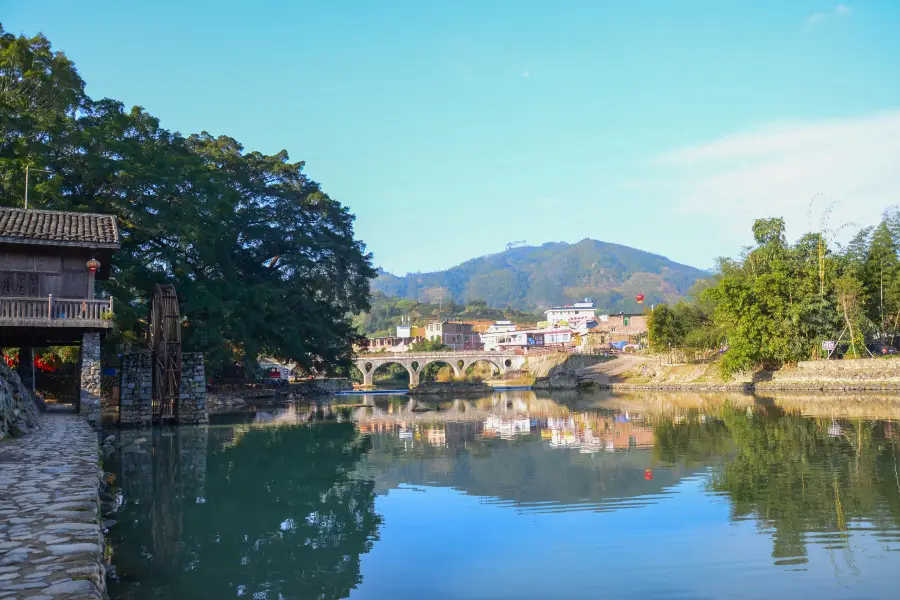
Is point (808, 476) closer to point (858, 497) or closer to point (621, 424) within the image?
point (858, 497)

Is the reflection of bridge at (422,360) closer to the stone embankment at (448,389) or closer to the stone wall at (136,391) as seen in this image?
the stone embankment at (448,389)

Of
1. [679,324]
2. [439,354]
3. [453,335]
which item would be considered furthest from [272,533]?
[453,335]

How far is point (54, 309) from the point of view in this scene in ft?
51.6

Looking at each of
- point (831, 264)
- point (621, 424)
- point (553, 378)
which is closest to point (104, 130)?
point (621, 424)

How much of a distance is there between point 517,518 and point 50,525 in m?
5.40

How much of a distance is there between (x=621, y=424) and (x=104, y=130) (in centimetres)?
2080

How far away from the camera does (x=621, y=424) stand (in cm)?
2236

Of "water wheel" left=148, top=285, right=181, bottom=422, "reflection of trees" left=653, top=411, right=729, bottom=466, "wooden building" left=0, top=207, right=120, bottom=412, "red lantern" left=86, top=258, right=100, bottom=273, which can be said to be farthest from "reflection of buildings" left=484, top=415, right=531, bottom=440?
"red lantern" left=86, top=258, right=100, bottom=273

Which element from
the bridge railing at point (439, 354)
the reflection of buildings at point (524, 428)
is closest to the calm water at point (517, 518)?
the reflection of buildings at point (524, 428)

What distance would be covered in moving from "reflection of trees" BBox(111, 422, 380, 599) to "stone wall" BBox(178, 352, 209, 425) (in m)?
7.63

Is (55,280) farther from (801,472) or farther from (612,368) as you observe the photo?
(612,368)

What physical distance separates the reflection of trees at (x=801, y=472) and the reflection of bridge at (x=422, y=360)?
184ft

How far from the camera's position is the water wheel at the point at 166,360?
20250 mm

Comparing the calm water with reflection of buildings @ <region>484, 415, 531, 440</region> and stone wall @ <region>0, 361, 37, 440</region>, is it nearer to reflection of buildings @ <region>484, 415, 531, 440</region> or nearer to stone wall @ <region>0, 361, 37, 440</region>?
stone wall @ <region>0, 361, 37, 440</region>
